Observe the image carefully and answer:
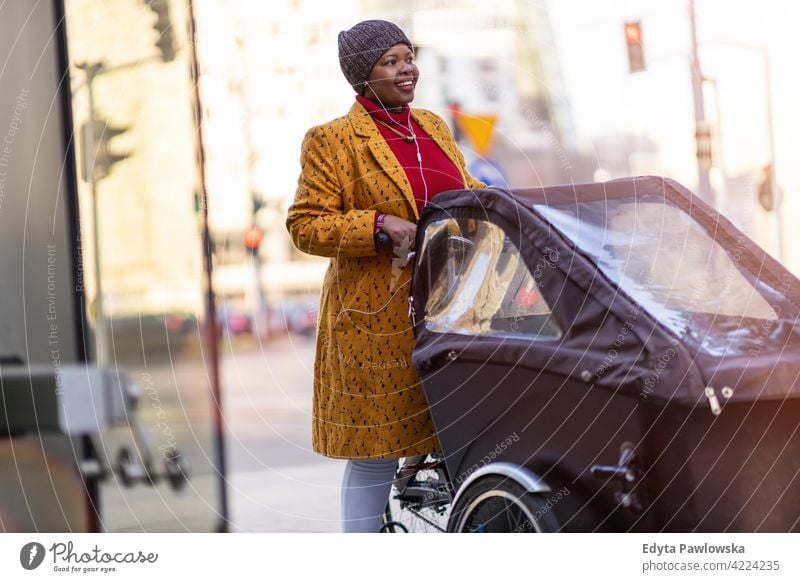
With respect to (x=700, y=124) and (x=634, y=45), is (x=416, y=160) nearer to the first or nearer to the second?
(x=634, y=45)

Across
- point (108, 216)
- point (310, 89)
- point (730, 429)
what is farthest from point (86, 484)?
point (310, 89)

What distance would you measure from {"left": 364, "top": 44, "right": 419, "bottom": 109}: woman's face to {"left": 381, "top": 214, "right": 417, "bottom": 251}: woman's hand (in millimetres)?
362

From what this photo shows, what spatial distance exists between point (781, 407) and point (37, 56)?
2973mm

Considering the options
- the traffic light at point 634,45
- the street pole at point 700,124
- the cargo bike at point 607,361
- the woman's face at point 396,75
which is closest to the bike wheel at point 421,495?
the cargo bike at point 607,361

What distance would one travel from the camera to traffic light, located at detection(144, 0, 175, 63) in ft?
16.8

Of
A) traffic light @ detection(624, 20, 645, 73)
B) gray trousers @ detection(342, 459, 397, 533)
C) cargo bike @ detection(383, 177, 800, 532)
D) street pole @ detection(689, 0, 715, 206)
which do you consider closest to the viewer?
cargo bike @ detection(383, 177, 800, 532)

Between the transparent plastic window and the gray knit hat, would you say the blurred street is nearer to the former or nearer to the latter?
the transparent plastic window

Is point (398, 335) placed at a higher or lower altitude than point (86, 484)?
higher

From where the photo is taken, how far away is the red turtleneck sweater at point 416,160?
11.4ft

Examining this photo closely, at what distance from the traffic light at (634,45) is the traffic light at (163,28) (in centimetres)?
225

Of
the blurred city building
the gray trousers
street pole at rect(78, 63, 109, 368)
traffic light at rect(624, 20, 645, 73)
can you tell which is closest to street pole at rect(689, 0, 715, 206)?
traffic light at rect(624, 20, 645, 73)

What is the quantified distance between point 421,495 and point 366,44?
1.45 m
